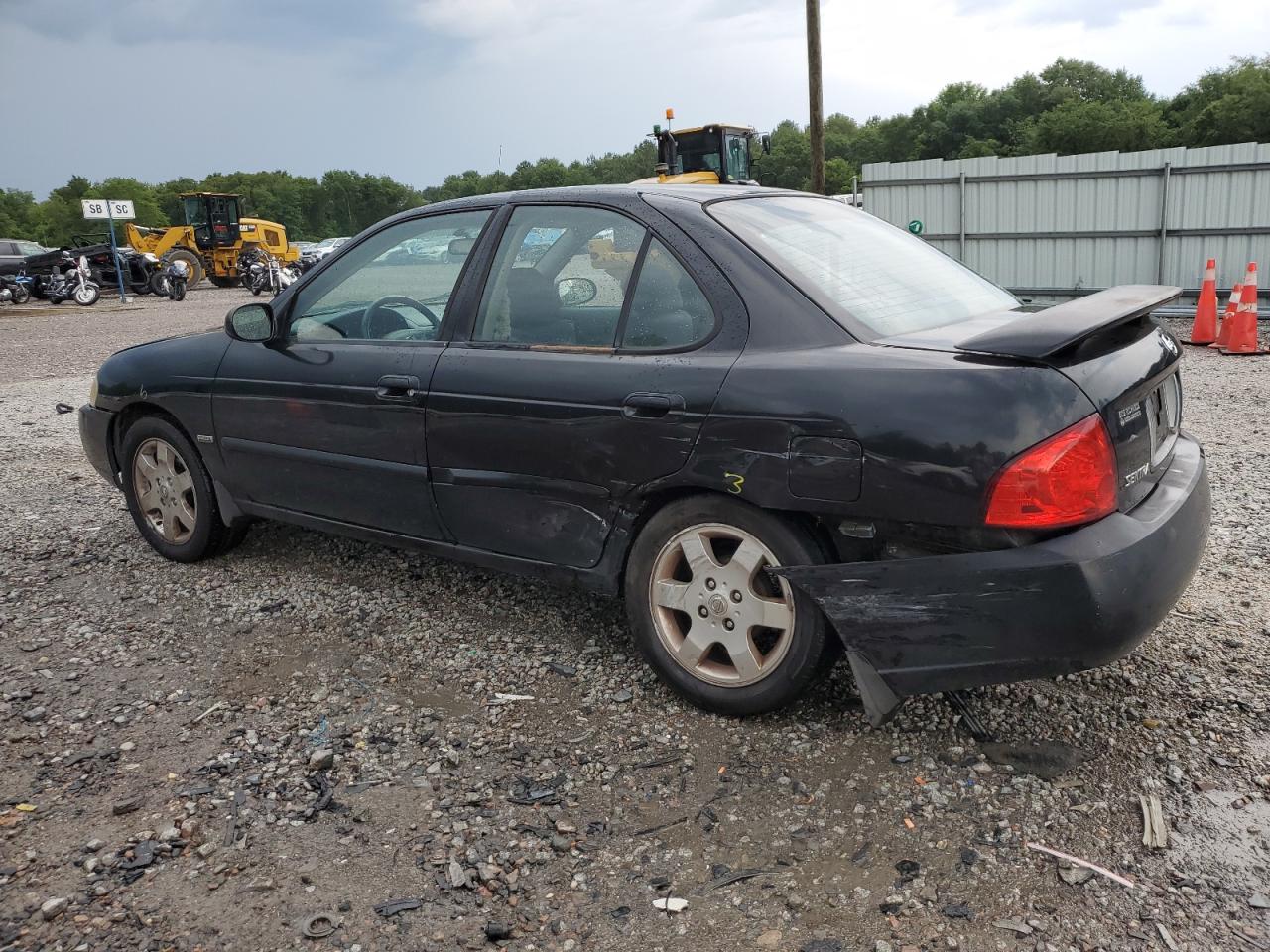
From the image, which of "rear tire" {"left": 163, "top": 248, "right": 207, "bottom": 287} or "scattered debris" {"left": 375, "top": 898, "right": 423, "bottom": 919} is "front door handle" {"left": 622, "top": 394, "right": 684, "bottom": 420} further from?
"rear tire" {"left": 163, "top": 248, "right": 207, "bottom": 287}

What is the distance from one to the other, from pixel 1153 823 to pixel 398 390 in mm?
2693

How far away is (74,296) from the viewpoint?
26.4 metres

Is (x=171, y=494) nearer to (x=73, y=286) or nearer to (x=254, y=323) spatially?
(x=254, y=323)

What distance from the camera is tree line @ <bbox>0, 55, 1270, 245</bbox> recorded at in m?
55.6

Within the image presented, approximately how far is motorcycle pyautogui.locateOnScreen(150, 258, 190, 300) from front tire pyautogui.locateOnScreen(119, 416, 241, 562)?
25.3 meters

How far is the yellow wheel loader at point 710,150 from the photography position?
68.1 ft

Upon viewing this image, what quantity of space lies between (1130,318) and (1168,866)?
4.45 ft

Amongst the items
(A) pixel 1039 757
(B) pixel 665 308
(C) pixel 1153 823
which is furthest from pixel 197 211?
(C) pixel 1153 823

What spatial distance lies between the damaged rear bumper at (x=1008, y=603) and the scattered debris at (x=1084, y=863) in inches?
16.0

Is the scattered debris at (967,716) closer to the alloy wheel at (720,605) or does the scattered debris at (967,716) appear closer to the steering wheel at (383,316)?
the alloy wheel at (720,605)

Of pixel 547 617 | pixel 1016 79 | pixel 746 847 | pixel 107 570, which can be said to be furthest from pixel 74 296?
pixel 1016 79

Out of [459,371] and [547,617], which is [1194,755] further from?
[459,371]

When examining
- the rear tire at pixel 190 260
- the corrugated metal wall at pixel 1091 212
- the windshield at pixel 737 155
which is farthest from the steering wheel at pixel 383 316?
the rear tire at pixel 190 260

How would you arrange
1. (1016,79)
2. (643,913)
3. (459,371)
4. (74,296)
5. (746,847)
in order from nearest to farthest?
(643,913) < (746,847) < (459,371) < (74,296) < (1016,79)
